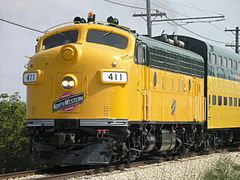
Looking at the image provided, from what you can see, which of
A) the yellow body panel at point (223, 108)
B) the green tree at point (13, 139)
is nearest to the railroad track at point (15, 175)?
the green tree at point (13, 139)

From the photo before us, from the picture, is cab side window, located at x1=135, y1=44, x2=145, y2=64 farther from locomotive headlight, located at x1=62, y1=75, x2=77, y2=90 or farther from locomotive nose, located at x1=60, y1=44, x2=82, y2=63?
locomotive headlight, located at x1=62, y1=75, x2=77, y2=90

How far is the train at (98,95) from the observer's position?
11.8 m

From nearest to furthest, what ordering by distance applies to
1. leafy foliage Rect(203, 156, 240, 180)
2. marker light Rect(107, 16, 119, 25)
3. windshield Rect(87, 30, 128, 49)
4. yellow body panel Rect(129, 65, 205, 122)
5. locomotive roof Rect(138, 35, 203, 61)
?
leafy foliage Rect(203, 156, 240, 180)
windshield Rect(87, 30, 128, 49)
yellow body panel Rect(129, 65, 205, 122)
marker light Rect(107, 16, 119, 25)
locomotive roof Rect(138, 35, 203, 61)

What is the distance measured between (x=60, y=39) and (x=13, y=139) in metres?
7.48

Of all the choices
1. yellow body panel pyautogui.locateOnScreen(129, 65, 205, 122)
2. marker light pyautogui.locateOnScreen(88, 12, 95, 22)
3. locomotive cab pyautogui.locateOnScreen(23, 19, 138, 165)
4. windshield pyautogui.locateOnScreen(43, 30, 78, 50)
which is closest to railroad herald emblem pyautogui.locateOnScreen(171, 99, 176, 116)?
yellow body panel pyautogui.locateOnScreen(129, 65, 205, 122)

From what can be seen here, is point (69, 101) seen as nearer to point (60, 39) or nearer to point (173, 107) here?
point (60, 39)

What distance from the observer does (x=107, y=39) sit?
1280 cm

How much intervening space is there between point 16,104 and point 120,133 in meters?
8.53

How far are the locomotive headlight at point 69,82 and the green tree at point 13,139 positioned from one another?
25.7 feet

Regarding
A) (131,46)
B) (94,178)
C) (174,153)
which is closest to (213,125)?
(174,153)

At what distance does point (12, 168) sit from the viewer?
19422 mm

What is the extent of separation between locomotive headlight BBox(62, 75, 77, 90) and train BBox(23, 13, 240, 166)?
1 cm

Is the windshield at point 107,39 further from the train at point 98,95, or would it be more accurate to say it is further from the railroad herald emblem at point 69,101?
the railroad herald emblem at point 69,101

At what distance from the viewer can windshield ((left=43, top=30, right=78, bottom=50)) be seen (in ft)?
41.9
